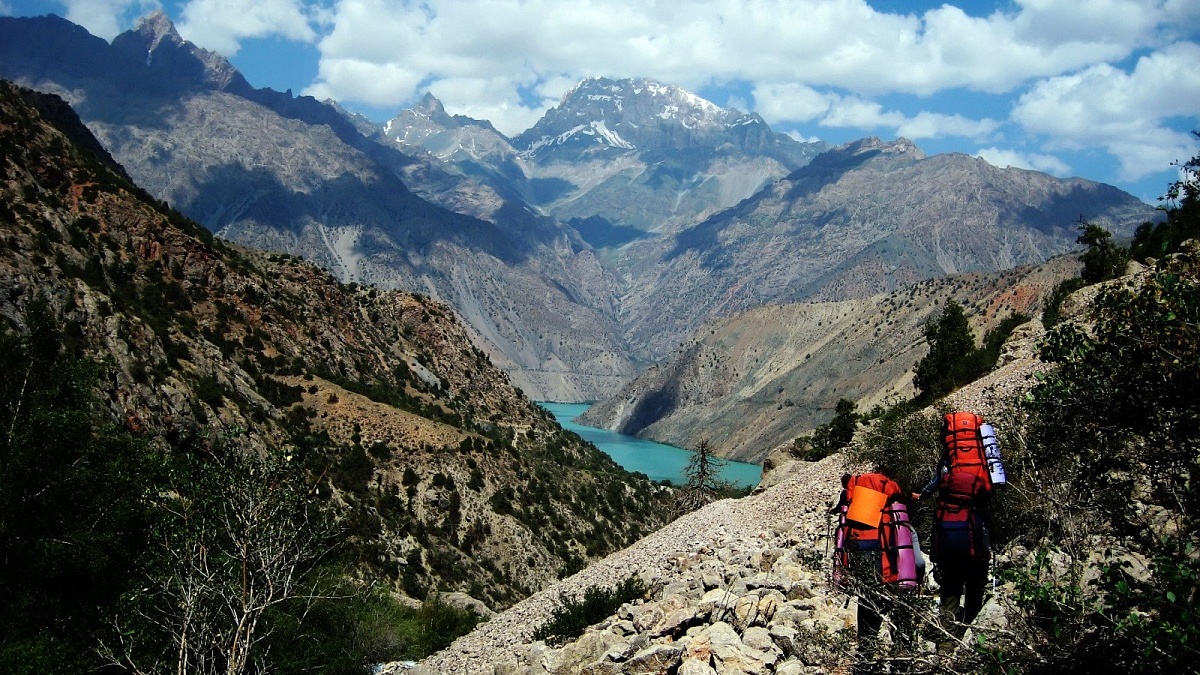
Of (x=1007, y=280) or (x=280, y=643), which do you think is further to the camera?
(x=1007, y=280)

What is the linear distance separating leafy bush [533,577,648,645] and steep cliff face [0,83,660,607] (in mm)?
21008

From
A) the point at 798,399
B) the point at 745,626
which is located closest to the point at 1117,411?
the point at 745,626

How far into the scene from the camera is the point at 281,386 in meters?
56.4

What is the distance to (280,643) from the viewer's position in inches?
718

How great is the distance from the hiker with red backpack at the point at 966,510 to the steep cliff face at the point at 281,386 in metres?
30.6

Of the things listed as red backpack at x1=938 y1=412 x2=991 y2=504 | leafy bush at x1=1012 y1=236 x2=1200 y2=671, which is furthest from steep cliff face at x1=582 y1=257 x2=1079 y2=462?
red backpack at x1=938 y1=412 x2=991 y2=504

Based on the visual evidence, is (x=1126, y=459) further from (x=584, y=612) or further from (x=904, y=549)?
(x=584, y=612)

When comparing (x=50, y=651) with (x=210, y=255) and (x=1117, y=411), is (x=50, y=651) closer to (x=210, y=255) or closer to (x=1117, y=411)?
(x=1117, y=411)

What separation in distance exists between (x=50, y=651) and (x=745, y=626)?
35.7 ft

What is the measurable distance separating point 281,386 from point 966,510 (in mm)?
55086

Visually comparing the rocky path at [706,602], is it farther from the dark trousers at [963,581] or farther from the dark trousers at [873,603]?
the dark trousers at [963,581]

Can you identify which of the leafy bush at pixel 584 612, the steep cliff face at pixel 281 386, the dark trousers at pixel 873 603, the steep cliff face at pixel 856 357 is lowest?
the leafy bush at pixel 584 612

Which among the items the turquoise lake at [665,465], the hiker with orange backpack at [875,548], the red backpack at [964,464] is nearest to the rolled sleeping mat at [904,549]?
the hiker with orange backpack at [875,548]

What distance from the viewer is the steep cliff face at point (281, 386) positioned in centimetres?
4038
